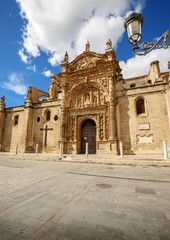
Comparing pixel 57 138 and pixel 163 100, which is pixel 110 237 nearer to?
pixel 163 100

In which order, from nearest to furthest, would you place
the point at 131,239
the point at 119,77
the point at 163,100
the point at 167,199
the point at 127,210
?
the point at 131,239 < the point at 127,210 < the point at 167,199 < the point at 163,100 < the point at 119,77

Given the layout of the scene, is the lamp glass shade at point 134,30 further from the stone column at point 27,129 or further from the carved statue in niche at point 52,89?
the carved statue in niche at point 52,89

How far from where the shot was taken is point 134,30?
3799 millimetres

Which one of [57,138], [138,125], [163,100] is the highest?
[163,100]

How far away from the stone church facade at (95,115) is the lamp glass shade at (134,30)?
33.7 feet

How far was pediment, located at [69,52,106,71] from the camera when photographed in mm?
16938

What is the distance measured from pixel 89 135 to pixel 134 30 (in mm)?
12678

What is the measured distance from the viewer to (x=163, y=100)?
42.4 feet

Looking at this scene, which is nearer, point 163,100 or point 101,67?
point 163,100

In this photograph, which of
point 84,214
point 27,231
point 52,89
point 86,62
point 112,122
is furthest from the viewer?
point 52,89

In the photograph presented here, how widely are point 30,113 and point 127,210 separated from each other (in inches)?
758

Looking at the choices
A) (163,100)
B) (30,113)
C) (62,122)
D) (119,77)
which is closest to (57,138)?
(62,122)

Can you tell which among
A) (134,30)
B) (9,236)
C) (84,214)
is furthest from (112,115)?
(9,236)

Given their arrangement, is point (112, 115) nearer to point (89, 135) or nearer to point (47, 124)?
point (89, 135)
